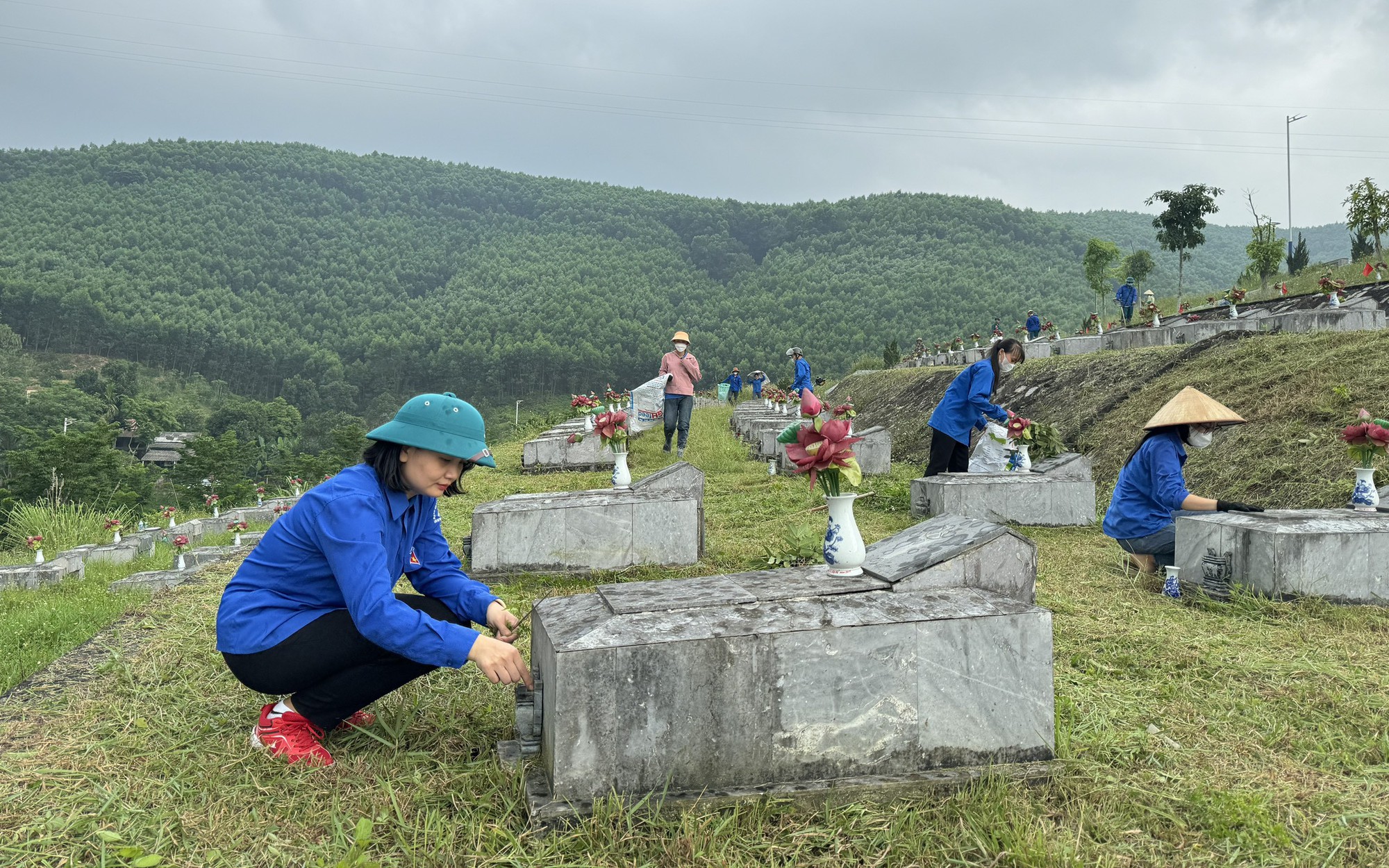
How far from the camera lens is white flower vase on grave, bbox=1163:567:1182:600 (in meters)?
5.27

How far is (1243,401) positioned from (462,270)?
4050 inches

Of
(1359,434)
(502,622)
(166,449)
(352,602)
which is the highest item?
(1359,434)

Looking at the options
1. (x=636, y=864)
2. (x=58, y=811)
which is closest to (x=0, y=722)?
(x=58, y=811)

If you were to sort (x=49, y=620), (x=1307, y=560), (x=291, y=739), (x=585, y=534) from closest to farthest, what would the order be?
(x=291, y=739) < (x=1307, y=560) < (x=49, y=620) < (x=585, y=534)

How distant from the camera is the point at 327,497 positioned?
2715 millimetres

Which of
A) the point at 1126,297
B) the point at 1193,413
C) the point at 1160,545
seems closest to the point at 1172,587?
the point at 1160,545

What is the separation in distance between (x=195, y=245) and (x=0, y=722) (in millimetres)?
113171

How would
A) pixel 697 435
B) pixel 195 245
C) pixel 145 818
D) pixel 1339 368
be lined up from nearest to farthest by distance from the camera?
pixel 145 818, pixel 1339 368, pixel 697 435, pixel 195 245

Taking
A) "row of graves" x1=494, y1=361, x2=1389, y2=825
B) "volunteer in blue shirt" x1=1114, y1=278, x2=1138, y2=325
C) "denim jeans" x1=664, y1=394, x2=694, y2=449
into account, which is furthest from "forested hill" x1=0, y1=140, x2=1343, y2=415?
"row of graves" x1=494, y1=361, x2=1389, y2=825

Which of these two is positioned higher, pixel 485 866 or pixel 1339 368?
pixel 1339 368

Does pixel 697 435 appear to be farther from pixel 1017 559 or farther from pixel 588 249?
pixel 588 249

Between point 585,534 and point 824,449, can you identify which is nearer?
point 824,449

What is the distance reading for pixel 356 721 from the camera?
10.5 ft

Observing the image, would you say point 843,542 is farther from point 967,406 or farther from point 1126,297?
point 1126,297
